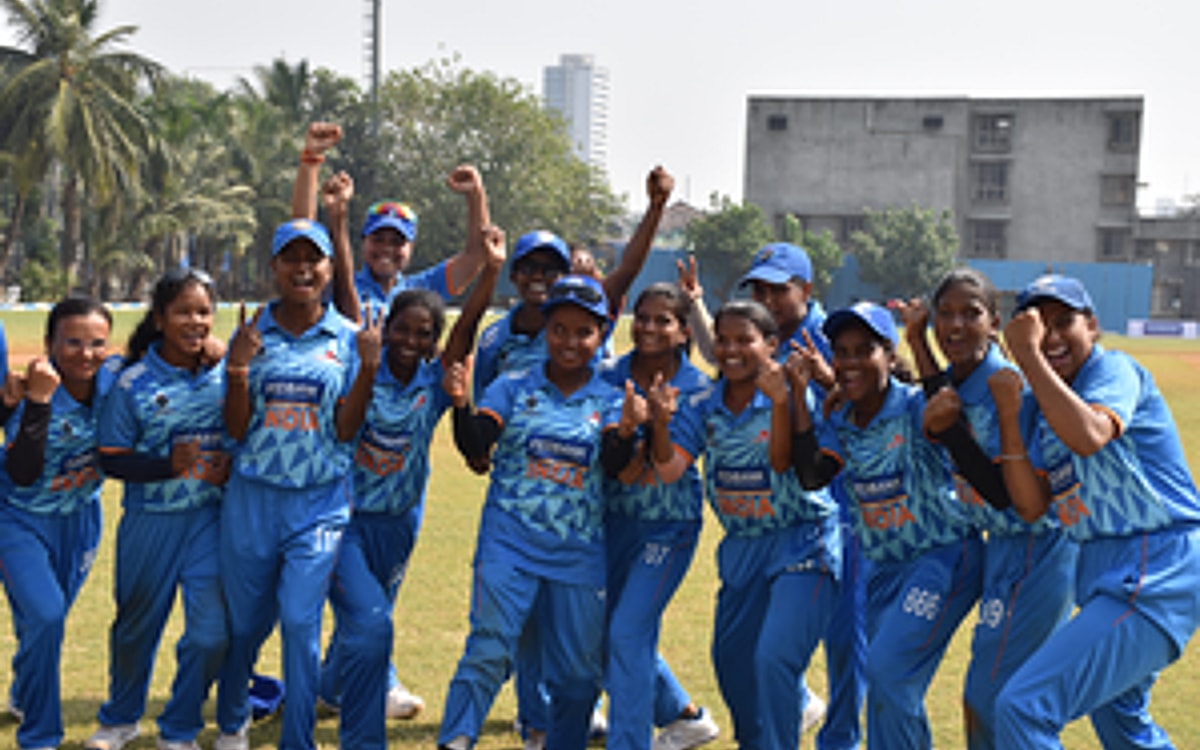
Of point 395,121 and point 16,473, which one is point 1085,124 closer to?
point 395,121

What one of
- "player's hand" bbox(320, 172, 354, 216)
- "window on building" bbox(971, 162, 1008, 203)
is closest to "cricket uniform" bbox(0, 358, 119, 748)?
"player's hand" bbox(320, 172, 354, 216)

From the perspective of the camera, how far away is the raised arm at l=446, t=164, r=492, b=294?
6.98 meters

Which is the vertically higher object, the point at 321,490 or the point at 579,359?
the point at 579,359

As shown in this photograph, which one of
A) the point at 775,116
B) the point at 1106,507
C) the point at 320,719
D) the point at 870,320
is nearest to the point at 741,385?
the point at 870,320

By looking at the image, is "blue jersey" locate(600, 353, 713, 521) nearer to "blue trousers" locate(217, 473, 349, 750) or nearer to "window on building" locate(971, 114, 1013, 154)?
"blue trousers" locate(217, 473, 349, 750)

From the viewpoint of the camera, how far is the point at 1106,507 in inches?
184

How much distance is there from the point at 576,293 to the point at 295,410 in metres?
1.28

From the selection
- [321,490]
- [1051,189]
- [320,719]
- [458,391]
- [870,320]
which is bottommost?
[320,719]

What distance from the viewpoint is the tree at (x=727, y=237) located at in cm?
6706

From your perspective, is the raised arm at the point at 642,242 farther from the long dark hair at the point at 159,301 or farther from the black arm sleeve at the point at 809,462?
the long dark hair at the point at 159,301

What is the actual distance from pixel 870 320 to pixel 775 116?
69.8 meters

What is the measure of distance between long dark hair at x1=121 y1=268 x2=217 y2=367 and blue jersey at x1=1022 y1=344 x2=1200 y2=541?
3.62 m

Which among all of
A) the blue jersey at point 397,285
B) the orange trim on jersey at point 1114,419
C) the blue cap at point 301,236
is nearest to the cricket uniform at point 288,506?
the blue cap at point 301,236

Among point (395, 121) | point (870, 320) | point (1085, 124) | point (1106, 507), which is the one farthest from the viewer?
point (1085, 124)
